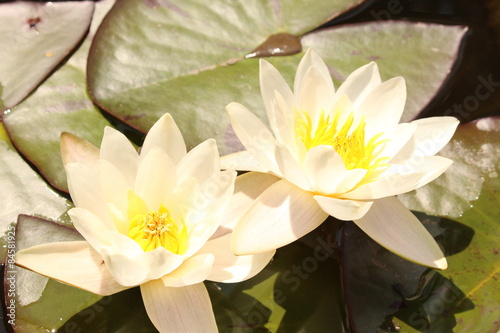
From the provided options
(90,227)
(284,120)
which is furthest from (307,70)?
(90,227)

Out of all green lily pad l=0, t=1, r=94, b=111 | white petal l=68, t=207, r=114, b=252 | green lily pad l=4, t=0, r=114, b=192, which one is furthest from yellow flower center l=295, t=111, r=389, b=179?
green lily pad l=0, t=1, r=94, b=111

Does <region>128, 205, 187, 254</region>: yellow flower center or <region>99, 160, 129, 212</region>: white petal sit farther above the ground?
<region>99, 160, 129, 212</region>: white petal

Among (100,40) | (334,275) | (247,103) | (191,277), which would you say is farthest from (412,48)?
(191,277)

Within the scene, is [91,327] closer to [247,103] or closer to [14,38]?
[247,103]

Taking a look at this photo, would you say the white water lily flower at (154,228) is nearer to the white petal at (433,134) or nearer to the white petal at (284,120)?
the white petal at (284,120)

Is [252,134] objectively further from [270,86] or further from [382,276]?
[382,276]

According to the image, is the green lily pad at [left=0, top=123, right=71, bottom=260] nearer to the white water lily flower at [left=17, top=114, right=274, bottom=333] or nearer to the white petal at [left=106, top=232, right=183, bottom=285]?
the white water lily flower at [left=17, top=114, right=274, bottom=333]
